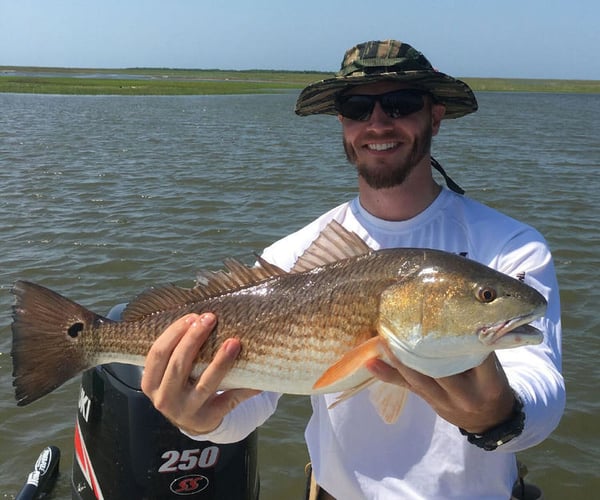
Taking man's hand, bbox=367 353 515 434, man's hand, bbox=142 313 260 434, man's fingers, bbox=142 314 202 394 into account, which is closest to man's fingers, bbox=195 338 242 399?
man's hand, bbox=142 313 260 434

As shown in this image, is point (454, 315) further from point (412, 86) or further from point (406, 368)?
point (412, 86)

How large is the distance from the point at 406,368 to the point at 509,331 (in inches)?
15.3

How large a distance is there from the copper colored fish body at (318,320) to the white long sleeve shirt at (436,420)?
366 mm

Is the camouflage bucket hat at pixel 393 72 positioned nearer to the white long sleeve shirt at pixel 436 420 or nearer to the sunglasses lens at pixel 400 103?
the sunglasses lens at pixel 400 103

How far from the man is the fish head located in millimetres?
74

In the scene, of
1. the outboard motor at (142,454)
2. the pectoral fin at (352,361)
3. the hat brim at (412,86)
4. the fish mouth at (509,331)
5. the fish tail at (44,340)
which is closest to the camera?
the fish mouth at (509,331)

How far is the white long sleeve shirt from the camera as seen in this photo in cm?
258

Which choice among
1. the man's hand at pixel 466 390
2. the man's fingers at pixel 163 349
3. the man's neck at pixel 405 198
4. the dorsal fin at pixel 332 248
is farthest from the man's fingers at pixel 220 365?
the man's neck at pixel 405 198

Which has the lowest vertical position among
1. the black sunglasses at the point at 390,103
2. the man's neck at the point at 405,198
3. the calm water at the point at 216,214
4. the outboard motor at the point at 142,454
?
the calm water at the point at 216,214

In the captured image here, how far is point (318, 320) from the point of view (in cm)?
244

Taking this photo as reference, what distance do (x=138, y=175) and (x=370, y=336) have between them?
1444 cm

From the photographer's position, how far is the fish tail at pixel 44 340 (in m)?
2.81

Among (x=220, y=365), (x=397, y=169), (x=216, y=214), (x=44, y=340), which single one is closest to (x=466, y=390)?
(x=220, y=365)

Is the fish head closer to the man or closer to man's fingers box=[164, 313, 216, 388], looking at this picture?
the man
